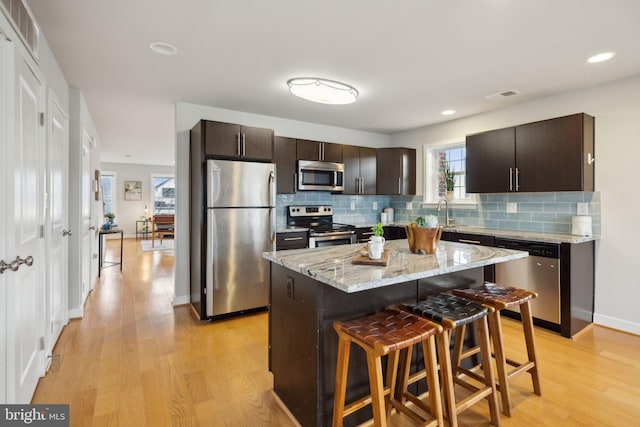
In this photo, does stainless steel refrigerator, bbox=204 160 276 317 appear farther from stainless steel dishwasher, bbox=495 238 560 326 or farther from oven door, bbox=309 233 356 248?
stainless steel dishwasher, bbox=495 238 560 326

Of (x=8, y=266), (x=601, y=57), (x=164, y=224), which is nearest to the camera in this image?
(x=8, y=266)

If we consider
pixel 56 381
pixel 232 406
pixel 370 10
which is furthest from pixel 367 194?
pixel 56 381

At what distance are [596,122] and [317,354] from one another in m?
3.52

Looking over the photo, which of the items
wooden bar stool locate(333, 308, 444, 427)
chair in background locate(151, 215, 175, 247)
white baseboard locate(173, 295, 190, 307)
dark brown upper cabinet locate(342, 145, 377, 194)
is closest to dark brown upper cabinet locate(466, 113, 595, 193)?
dark brown upper cabinet locate(342, 145, 377, 194)

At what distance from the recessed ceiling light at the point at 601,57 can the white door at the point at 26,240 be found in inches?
151

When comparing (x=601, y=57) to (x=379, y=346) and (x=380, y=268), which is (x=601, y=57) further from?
(x=379, y=346)

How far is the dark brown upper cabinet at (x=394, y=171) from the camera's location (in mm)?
4945

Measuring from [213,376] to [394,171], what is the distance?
12.3 ft

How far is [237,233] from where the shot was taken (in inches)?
134

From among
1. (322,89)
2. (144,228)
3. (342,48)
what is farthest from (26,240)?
(144,228)

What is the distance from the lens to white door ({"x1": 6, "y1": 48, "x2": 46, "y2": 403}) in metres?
1.59

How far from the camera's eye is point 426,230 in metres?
2.13

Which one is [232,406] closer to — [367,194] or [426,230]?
[426,230]

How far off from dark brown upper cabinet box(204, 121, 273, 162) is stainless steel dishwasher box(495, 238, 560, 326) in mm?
2764
